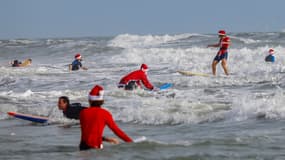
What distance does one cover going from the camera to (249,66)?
25.6 m

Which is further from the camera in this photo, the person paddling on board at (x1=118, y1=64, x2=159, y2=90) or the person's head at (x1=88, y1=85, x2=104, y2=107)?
the person paddling on board at (x1=118, y1=64, x2=159, y2=90)

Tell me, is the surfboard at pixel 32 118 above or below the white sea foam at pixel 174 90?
below

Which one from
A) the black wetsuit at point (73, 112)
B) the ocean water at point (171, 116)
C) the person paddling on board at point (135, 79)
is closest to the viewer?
the ocean water at point (171, 116)

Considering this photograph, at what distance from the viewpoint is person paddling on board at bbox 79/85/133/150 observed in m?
7.87

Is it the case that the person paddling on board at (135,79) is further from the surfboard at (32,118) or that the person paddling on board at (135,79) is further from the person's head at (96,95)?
the person's head at (96,95)

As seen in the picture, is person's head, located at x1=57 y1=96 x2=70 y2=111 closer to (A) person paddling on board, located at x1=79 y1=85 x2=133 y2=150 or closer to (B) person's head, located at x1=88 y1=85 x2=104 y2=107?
(A) person paddling on board, located at x1=79 y1=85 x2=133 y2=150

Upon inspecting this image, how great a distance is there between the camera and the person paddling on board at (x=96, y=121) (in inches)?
310

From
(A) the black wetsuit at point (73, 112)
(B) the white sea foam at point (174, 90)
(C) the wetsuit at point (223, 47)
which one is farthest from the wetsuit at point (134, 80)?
(C) the wetsuit at point (223, 47)

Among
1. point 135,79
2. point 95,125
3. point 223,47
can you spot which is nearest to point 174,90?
point 135,79

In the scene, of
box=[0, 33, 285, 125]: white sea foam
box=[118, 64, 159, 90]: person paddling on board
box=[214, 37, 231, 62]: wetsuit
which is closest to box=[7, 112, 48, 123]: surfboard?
box=[0, 33, 285, 125]: white sea foam

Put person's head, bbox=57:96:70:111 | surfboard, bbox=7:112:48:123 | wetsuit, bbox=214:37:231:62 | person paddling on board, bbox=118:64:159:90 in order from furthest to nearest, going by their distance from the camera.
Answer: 1. wetsuit, bbox=214:37:231:62
2. person paddling on board, bbox=118:64:159:90
3. surfboard, bbox=7:112:48:123
4. person's head, bbox=57:96:70:111

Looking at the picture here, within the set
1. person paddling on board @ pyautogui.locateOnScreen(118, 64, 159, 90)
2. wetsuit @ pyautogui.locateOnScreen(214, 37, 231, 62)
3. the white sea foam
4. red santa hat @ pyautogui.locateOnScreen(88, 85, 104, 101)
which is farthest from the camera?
wetsuit @ pyautogui.locateOnScreen(214, 37, 231, 62)

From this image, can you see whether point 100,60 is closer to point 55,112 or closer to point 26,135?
point 55,112

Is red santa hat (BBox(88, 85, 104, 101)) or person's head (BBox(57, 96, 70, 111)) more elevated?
red santa hat (BBox(88, 85, 104, 101))
